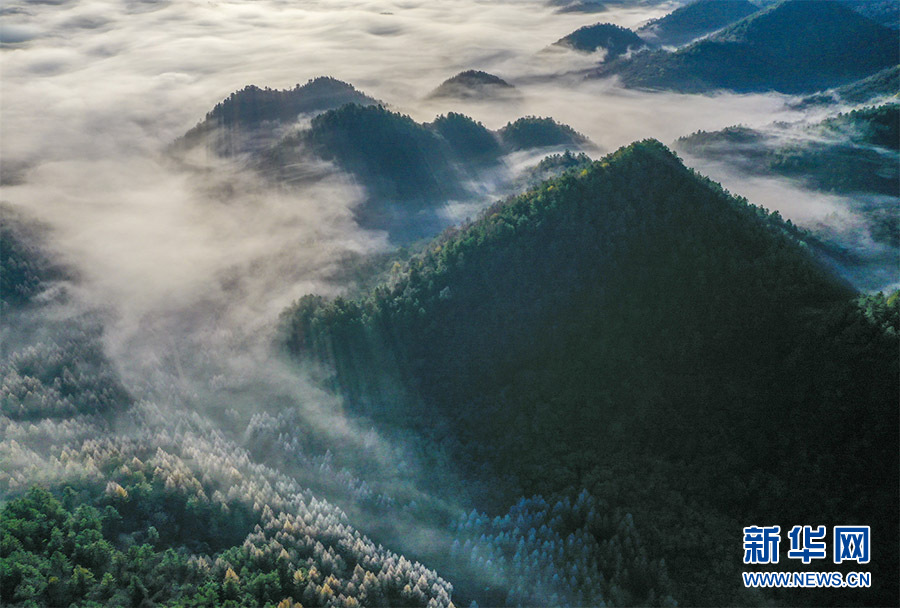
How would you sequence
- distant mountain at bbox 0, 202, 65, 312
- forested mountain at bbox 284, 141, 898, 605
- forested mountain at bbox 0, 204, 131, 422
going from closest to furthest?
forested mountain at bbox 284, 141, 898, 605, forested mountain at bbox 0, 204, 131, 422, distant mountain at bbox 0, 202, 65, 312

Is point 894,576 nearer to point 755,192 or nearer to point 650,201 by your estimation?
point 650,201

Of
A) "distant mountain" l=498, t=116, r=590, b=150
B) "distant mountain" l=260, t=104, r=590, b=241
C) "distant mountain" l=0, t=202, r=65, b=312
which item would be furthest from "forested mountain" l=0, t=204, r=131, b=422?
"distant mountain" l=498, t=116, r=590, b=150

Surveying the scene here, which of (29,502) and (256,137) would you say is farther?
A: (256,137)

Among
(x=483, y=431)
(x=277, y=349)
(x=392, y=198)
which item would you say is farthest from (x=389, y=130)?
(x=483, y=431)

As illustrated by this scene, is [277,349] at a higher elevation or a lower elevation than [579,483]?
higher

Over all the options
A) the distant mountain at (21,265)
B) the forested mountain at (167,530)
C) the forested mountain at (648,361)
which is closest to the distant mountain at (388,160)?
the distant mountain at (21,265)

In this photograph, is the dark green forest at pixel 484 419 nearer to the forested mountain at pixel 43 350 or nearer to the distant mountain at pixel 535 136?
the forested mountain at pixel 43 350

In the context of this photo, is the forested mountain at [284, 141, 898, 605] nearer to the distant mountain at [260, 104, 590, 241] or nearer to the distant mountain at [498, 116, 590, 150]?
the distant mountain at [260, 104, 590, 241]

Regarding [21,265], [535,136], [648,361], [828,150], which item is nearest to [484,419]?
[648,361]
